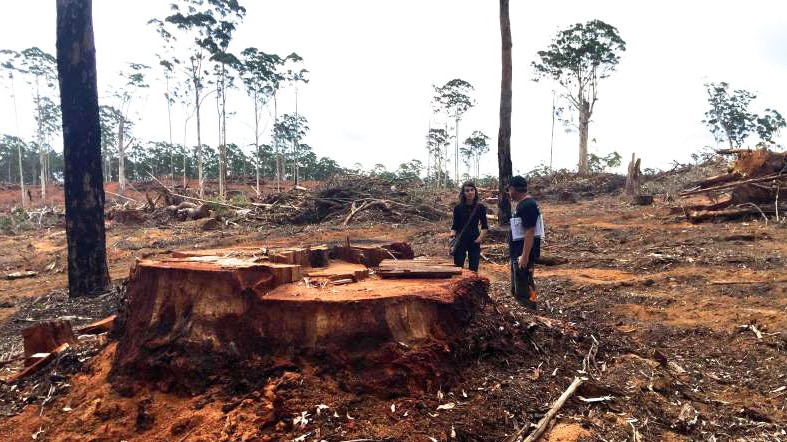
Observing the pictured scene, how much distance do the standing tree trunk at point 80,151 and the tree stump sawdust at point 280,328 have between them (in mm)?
3870

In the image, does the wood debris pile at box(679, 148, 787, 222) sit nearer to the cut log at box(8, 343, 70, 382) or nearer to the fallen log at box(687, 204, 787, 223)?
the fallen log at box(687, 204, 787, 223)

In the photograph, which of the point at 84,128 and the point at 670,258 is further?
the point at 670,258

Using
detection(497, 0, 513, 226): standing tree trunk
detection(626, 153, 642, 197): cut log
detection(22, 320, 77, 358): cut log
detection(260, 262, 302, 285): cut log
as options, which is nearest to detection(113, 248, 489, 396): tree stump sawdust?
detection(260, 262, 302, 285): cut log

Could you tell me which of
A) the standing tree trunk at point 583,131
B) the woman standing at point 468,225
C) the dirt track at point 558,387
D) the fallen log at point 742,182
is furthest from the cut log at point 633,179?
the woman standing at point 468,225

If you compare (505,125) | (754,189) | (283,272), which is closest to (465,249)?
(283,272)

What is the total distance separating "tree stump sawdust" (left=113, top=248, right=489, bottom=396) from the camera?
2.89 m

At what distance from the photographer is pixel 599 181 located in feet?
72.1

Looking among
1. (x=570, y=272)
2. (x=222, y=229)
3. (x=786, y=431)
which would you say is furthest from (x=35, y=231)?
(x=786, y=431)

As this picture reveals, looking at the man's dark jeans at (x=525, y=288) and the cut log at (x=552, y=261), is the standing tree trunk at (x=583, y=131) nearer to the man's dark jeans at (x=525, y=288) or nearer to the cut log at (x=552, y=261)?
the cut log at (x=552, y=261)

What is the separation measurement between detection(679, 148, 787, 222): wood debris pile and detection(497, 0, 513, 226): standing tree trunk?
12.7 ft

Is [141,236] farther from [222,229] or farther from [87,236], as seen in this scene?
[87,236]

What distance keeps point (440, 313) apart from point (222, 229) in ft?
44.1

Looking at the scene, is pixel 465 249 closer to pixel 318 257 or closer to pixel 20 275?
pixel 318 257

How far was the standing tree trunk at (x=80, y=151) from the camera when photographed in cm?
645
